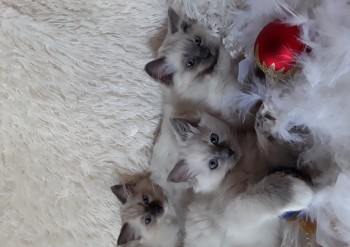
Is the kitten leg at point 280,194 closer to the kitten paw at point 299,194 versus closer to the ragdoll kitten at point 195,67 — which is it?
the kitten paw at point 299,194

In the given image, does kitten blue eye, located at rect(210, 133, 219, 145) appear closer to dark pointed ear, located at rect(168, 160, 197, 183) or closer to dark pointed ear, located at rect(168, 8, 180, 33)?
dark pointed ear, located at rect(168, 160, 197, 183)

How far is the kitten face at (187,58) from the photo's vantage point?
4.15 feet

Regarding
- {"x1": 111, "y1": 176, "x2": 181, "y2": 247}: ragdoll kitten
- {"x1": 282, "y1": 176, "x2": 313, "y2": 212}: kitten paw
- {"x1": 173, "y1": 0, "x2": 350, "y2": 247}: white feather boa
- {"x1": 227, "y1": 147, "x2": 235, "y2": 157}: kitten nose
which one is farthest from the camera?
{"x1": 111, "y1": 176, "x2": 181, "y2": 247}: ragdoll kitten

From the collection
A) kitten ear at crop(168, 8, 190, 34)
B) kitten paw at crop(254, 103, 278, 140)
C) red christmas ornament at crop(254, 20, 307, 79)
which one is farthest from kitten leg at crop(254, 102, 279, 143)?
kitten ear at crop(168, 8, 190, 34)

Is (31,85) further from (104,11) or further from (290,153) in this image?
(290,153)

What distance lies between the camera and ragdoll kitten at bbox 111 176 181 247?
4.31 ft

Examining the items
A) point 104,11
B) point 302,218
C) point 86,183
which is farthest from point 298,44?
point 86,183

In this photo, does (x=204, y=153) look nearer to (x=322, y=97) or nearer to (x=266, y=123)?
(x=266, y=123)

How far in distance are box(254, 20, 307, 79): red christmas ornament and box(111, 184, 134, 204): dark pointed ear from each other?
0.54m

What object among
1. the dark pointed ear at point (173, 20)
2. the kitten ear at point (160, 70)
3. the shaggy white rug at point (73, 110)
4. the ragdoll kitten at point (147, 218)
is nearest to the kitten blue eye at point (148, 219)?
the ragdoll kitten at point (147, 218)

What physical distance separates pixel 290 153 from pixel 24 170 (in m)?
0.66

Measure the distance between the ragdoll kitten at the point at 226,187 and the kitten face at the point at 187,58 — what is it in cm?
10

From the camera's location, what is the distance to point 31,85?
4.41 feet

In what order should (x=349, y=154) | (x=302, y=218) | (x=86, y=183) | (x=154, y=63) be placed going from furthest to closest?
(x=86, y=183)
(x=154, y=63)
(x=302, y=218)
(x=349, y=154)
